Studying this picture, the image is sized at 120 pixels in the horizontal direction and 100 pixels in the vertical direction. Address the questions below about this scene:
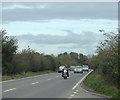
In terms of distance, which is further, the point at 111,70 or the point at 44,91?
the point at 111,70

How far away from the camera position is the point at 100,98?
19.2 metres

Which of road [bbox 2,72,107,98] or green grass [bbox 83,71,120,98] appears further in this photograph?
green grass [bbox 83,71,120,98]

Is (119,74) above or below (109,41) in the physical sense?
below

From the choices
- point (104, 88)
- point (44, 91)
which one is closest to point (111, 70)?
point (104, 88)

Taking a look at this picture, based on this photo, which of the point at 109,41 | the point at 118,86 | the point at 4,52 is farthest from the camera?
the point at 4,52

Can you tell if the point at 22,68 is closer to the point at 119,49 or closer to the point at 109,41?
the point at 109,41

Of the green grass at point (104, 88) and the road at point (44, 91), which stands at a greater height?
the green grass at point (104, 88)

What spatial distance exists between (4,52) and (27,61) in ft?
63.2

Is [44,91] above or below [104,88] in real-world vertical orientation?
below

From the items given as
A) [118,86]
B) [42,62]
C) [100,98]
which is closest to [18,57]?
[42,62]

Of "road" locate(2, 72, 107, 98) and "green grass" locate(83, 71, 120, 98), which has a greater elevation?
"green grass" locate(83, 71, 120, 98)

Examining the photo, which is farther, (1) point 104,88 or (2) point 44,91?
(1) point 104,88

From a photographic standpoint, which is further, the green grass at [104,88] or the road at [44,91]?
the green grass at [104,88]

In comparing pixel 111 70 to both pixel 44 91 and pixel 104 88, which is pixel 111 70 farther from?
pixel 44 91
